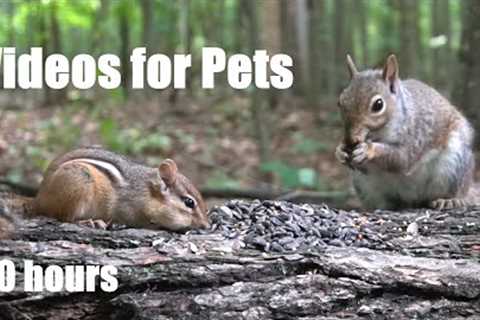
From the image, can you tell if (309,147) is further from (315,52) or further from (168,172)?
(168,172)

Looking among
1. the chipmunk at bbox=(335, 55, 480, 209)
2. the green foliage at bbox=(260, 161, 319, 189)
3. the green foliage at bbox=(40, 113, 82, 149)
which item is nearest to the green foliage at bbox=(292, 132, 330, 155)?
the green foliage at bbox=(260, 161, 319, 189)

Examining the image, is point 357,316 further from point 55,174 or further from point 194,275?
point 55,174

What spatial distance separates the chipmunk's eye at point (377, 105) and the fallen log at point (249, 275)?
1.23m

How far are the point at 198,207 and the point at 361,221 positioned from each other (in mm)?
852

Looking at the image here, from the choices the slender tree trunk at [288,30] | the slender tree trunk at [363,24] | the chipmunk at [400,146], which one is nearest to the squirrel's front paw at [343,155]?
the chipmunk at [400,146]

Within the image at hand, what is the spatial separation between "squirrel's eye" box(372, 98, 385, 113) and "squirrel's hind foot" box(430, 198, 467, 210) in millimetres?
659

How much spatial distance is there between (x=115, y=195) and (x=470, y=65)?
15.8 ft

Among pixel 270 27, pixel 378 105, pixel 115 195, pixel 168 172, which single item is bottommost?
pixel 115 195

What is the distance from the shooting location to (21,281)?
323cm

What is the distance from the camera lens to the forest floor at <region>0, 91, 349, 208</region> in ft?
34.1

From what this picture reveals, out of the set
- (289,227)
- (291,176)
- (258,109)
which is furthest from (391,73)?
(258,109)

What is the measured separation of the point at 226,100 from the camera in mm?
16672

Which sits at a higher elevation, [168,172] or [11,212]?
[168,172]

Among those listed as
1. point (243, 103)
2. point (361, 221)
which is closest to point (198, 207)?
point (361, 221)
